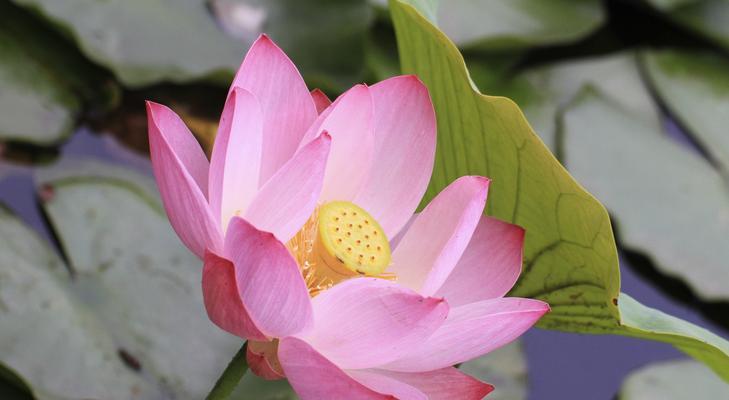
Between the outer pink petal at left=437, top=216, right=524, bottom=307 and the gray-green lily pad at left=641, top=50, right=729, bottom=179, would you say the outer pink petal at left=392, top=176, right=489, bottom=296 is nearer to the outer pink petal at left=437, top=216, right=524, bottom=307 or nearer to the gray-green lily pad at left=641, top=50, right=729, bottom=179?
the outer pink petal at left=437, top=216, right=524, bottom=307

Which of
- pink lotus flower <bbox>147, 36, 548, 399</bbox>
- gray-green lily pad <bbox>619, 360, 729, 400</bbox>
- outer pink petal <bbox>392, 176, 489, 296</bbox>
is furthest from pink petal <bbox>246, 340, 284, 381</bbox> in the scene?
gray-green lily pad <bbox>619, 360, 729, 400</bbox>

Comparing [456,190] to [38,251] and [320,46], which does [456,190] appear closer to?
[38,251]

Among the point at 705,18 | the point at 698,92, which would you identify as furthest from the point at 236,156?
the point at 705,18

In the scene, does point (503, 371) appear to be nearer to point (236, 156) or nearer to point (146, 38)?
point (236, 156)

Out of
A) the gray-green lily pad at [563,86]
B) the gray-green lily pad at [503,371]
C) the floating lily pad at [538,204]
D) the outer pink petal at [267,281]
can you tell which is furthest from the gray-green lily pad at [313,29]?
the outer pink petal at [267,281]

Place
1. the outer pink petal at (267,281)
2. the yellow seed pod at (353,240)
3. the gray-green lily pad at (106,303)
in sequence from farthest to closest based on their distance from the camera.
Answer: the gray-green lily pad at (106,303) → the yellow seed pod at (353,240) → the outer pink petal at (267,281)

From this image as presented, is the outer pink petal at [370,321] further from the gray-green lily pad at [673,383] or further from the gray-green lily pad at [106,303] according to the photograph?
the gray-green lily pad at [673,383]

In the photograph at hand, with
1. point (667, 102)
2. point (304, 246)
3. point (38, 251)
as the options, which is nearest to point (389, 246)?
point (304, 246)
